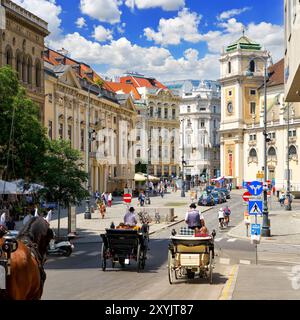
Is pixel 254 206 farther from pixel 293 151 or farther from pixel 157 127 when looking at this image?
pixel 157 127

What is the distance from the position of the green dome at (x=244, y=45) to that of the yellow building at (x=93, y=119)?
1112 inches

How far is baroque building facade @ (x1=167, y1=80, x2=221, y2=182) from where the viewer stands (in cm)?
13550

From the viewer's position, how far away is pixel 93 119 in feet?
248

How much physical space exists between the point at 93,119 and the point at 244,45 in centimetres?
4595

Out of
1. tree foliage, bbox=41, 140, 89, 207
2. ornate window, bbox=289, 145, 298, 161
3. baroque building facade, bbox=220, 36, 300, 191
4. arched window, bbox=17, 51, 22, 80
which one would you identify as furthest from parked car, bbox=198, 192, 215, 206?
baroque building facade, bbox=220, 36, 300, 191

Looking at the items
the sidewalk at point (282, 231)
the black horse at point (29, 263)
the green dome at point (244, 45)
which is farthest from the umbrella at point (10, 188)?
the green dome at point (244, 45)

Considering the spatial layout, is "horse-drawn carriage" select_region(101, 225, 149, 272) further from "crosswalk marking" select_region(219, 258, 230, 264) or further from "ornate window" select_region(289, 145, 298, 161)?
"ornate window" select_region(289, 145, 298, 161)

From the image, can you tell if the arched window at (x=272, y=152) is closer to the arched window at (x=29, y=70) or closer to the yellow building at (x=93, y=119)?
the yellow building at (x=93, y=119)

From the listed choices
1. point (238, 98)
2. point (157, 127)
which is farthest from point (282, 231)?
point (238, 98)

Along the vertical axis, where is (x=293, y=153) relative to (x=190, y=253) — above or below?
above

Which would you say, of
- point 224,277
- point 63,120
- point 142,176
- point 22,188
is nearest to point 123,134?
point 142,176

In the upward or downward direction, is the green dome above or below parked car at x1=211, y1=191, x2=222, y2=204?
above

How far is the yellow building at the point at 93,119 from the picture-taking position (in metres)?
63.2
